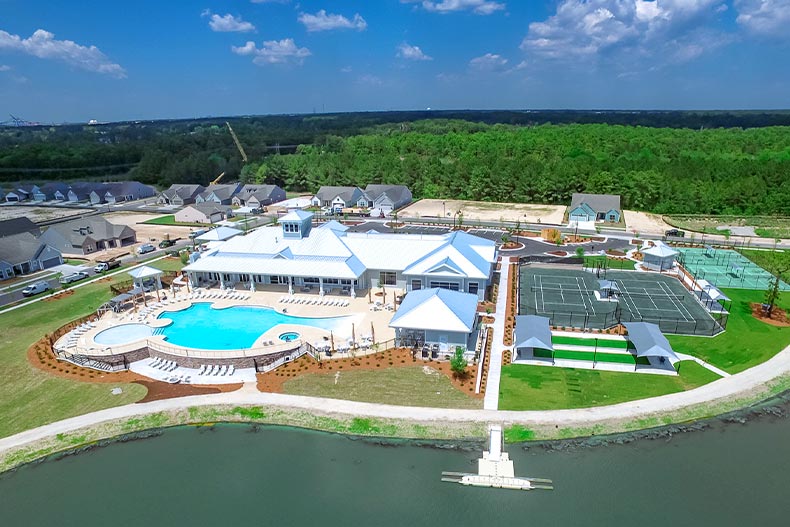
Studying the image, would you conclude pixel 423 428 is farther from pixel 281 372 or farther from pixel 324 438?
pixel 281 372

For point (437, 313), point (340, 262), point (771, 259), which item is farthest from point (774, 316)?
point (340, 262)

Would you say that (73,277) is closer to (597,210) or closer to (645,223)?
(597,210)

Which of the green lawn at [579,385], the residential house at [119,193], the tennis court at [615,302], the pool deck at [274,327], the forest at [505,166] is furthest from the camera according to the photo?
the residential house at [119,193]

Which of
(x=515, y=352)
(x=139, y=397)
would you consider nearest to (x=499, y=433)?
(x=515, y=352)

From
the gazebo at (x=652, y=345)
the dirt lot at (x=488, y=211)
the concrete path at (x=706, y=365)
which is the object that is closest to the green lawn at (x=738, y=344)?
the concrete path at (x=706, y=365)

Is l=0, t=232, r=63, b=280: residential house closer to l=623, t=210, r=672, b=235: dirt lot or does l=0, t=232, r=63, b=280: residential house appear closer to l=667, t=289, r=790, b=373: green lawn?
l=667, t=289, r=790, b=373: green lawn

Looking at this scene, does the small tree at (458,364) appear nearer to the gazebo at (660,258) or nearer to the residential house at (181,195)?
the gazebo at (660,258)

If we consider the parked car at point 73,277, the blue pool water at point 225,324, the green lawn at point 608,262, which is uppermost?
the parked car at point 73,277
